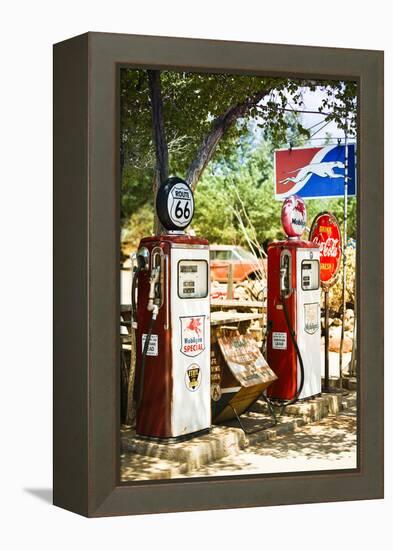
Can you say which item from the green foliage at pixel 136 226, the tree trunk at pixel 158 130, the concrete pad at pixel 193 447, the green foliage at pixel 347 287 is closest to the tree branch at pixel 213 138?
the tree trunk at pixel 158 130

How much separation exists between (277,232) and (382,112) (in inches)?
228

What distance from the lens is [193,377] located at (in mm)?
8320

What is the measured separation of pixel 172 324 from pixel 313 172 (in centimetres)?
258

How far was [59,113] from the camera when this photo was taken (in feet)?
25.7

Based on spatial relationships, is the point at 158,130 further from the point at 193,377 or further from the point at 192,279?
the point at 193,377

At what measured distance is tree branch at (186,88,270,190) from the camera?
31.0 feet

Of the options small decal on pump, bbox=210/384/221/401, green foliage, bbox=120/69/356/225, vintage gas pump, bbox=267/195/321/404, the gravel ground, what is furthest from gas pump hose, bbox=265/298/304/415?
green foliage, bbox=120/69/356/225

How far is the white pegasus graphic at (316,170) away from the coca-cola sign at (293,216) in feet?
0.62

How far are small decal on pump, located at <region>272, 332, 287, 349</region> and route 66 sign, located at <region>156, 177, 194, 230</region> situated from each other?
1995mm

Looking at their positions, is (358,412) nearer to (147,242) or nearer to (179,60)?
(147,242)

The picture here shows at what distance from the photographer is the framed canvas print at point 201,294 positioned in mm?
7512

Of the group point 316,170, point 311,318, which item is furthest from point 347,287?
point 316,170

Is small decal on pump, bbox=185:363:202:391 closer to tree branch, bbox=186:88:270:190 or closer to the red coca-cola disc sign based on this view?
tree branch, bbox=186:88:270:190

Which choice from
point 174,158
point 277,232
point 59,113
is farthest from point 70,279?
point 277,232
